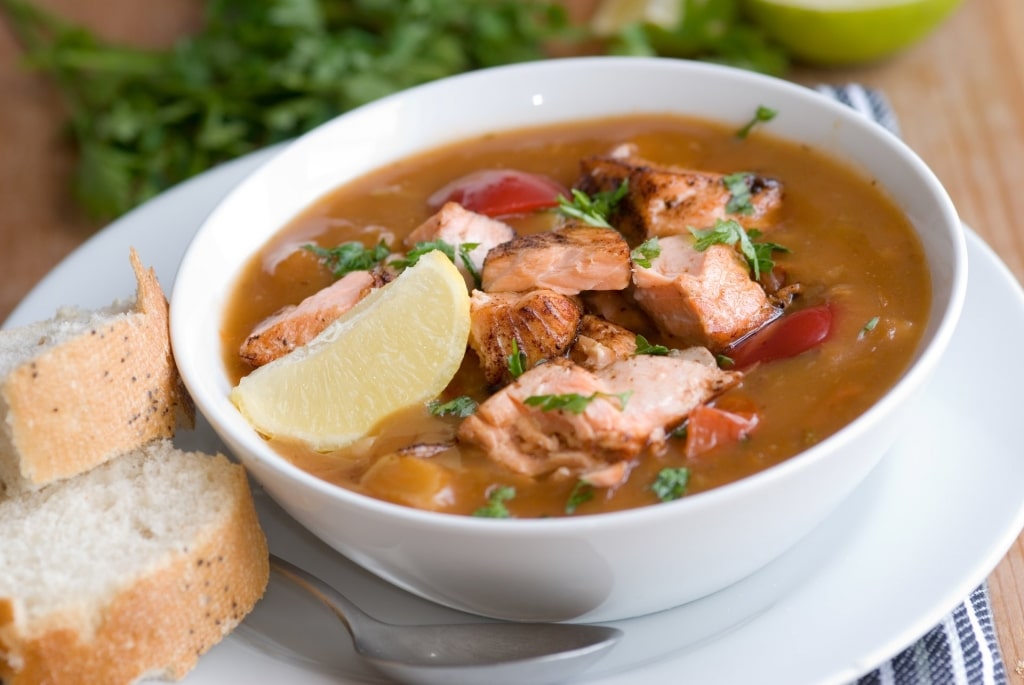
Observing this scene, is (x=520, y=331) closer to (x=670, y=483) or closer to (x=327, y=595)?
(x=670, y=483)

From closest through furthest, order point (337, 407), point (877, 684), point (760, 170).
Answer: point (877, 684)
point (337, 407)
point (760, 170)

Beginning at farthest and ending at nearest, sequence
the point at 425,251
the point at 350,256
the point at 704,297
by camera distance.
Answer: the point at 350,256
the point at 425,251
the point at 704,297

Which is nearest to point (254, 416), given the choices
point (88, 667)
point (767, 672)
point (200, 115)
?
point (88, 667)

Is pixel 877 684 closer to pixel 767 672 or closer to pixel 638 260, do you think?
pixel 767 672

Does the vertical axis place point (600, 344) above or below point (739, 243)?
below

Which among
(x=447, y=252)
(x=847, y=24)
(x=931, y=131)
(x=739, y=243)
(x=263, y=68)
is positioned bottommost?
(x=931, y=131)

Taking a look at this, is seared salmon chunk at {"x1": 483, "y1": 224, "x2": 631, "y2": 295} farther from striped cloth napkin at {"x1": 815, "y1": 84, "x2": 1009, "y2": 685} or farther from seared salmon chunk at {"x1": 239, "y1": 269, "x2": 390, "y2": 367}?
striped cloth napkin at {"x1": 815, "y1": 84, "x2": 1009, "y2": 685}

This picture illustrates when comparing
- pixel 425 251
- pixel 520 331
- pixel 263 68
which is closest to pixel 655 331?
pixel 520 331

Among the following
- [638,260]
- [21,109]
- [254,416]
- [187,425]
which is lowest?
[21,109]

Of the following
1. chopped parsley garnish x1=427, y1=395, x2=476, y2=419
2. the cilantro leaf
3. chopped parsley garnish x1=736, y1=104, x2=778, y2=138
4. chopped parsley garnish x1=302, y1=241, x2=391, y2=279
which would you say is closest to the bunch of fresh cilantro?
the cilantro leaf
